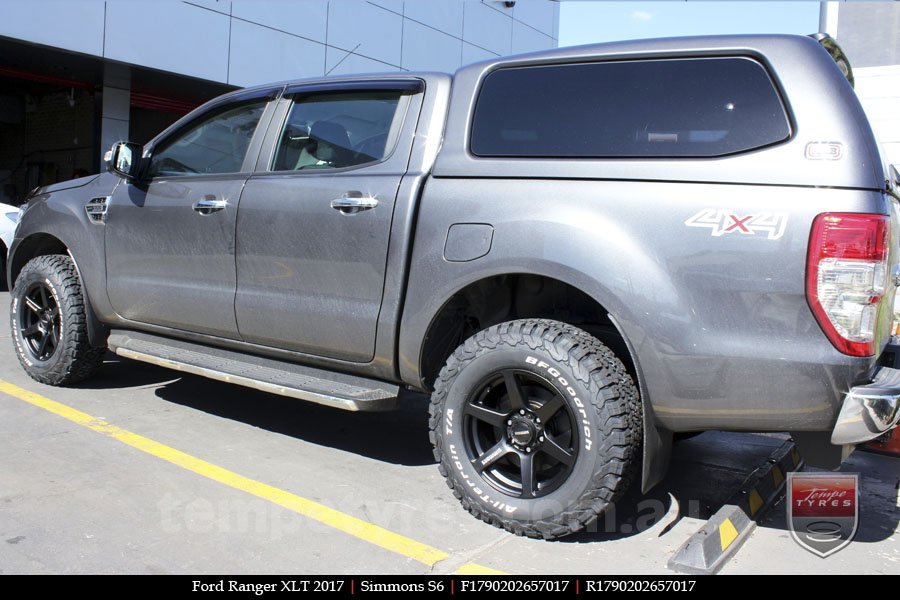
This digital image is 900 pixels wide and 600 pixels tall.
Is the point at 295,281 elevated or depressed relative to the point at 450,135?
depressed

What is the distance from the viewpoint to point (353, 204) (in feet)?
12.0

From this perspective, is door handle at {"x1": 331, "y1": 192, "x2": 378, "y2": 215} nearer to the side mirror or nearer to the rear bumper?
the side mirror

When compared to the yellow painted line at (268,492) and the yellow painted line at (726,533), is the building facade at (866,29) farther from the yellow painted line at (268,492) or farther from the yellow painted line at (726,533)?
the yellow painted line at (268,492)

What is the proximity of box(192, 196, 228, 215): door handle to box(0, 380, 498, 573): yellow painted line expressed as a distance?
1282 mm

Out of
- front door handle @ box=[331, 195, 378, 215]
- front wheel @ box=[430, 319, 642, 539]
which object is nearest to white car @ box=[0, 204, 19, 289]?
front door handle @ box=[331, 195, 378, 215]

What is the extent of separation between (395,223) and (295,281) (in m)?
0.69

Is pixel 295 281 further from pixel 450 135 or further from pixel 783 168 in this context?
pixel 783 168

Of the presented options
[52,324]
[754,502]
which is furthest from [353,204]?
[52,324]

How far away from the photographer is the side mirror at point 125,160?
4688 mm

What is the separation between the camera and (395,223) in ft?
11.6

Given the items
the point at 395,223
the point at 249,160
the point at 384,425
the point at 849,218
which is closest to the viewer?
the point at 849,218

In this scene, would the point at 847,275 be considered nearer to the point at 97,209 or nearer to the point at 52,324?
the point at 97,209

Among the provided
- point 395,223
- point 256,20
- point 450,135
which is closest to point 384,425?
point 395,223
